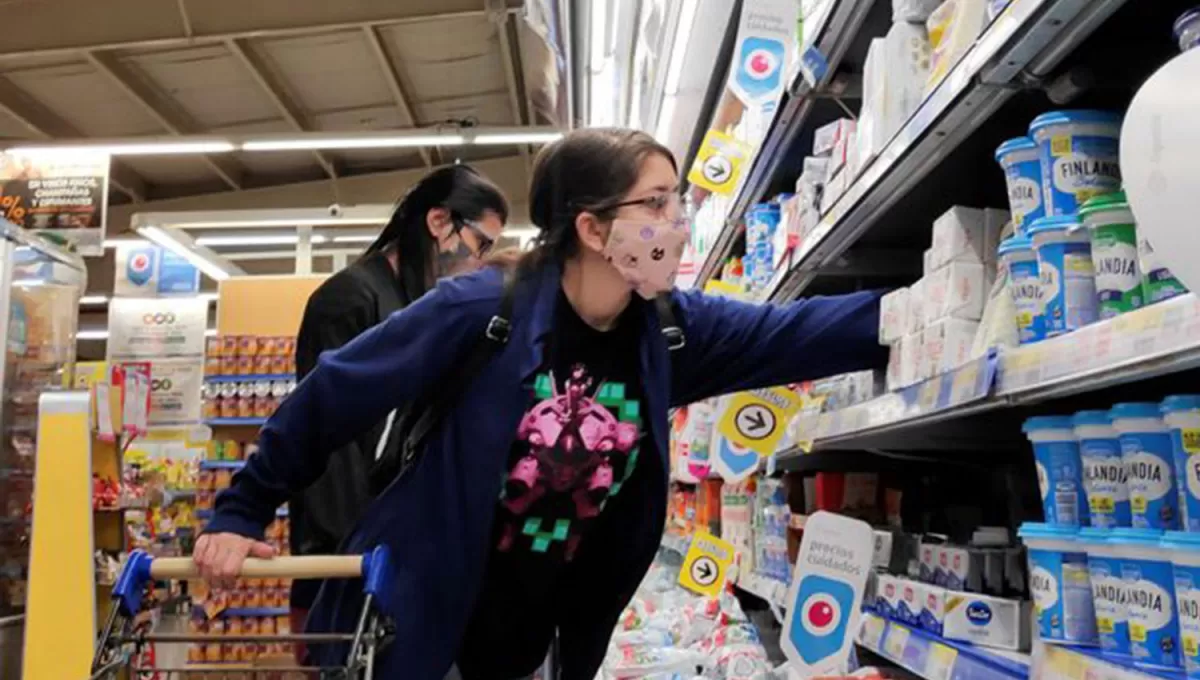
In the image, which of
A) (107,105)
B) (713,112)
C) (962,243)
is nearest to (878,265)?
(962,243)

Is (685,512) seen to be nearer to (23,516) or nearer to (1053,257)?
(23,516)

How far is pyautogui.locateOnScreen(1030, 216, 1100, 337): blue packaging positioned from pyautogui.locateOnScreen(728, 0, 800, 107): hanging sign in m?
2.15

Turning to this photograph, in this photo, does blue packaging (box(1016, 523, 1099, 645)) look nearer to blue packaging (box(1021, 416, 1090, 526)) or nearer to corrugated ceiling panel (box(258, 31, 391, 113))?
blue packaging (box(1021, 416, 1090, 526))

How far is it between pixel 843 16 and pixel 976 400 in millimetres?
946

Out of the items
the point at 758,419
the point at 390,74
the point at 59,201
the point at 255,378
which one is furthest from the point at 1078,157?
the point at 390,74

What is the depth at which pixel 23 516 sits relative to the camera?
5508 mm

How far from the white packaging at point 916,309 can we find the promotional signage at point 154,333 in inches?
369

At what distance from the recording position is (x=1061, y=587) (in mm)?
1335

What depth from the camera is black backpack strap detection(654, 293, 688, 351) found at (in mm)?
2145

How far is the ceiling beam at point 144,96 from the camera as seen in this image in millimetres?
9445

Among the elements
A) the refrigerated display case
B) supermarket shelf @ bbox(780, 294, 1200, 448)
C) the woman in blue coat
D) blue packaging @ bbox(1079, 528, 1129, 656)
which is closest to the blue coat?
A: the woman in blue coat

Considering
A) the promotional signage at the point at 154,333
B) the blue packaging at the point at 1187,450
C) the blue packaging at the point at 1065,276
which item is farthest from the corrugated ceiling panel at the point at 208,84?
the blue packaging at the point at 1187,450

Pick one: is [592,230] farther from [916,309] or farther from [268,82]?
[268,82]

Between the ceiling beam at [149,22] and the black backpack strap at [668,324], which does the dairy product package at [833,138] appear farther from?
the ceiling beam at [149,22]
